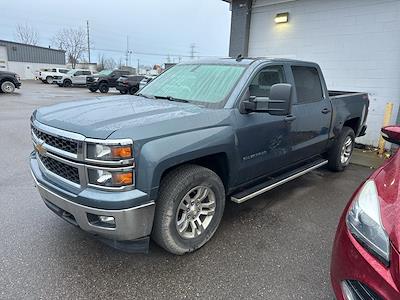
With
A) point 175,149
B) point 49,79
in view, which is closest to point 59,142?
point 175,149

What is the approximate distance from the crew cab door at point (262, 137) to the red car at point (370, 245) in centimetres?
132

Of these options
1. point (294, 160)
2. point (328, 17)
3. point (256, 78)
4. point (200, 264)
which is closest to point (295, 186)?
point (294, 160)

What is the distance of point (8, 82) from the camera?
723 inches

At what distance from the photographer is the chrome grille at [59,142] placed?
233 cm

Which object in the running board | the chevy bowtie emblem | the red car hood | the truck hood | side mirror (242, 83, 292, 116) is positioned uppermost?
side mirror (242, 83, 292, 116)

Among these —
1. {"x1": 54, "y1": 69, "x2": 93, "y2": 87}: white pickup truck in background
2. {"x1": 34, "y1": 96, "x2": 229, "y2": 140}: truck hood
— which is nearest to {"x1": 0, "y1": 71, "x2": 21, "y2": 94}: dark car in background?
{"x1": 54, "y1": 69, "x2": 93, "y2": 87}: white pickup truck in background

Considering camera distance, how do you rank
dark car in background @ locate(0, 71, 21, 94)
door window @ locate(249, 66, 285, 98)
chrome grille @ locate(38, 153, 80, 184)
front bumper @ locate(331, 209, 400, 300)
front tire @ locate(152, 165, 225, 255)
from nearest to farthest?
front bumper @ locate(331, 209, 400, 300)
chrome grille @ locate(38, 153, 80, 184)
front tire @ locate(152, 165, 225, 255)
door window @ locate(249, 66, 285, 98)
dark car in background @ locate(0, 71, 21, 94)

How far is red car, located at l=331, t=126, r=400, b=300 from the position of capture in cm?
143

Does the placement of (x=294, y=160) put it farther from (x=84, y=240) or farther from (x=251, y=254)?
(x=84, y=240)

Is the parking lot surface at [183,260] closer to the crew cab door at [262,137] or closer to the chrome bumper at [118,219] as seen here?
the chrome bumper at [118,219]

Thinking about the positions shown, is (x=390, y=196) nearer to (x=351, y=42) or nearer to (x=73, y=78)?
(x=351, y=42)

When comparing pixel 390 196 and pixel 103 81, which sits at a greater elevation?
pixel 390 196

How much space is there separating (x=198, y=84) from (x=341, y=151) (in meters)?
3.16

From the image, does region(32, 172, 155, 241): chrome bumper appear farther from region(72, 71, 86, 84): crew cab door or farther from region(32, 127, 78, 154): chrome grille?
region(72, 71, 86, 84): crew cab door
